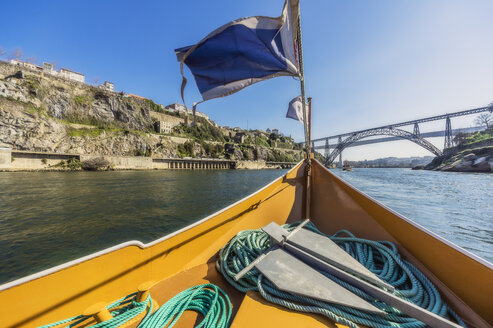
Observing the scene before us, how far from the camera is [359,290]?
120cm

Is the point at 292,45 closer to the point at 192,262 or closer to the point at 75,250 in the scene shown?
the point at 192,262

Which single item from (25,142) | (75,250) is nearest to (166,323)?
(75,250)

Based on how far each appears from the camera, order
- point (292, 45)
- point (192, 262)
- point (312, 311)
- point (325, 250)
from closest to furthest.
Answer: point (312, 311) < point (325, 250) < point (192, 262) < point (292, 45)

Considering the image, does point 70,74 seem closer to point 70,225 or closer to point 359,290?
point 70,225

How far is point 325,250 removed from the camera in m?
1.60

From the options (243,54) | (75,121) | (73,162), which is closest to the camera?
(243,54)

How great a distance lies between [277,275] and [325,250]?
0.56 m

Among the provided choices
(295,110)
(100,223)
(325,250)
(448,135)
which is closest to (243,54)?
(295,110)

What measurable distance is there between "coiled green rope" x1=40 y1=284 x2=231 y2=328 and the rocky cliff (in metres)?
41.8

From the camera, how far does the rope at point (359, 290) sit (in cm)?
105

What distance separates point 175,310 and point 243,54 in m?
2.66

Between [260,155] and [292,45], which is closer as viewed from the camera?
[292,45]

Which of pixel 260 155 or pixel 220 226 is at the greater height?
pixel 260 155

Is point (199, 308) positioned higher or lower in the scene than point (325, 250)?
lower
